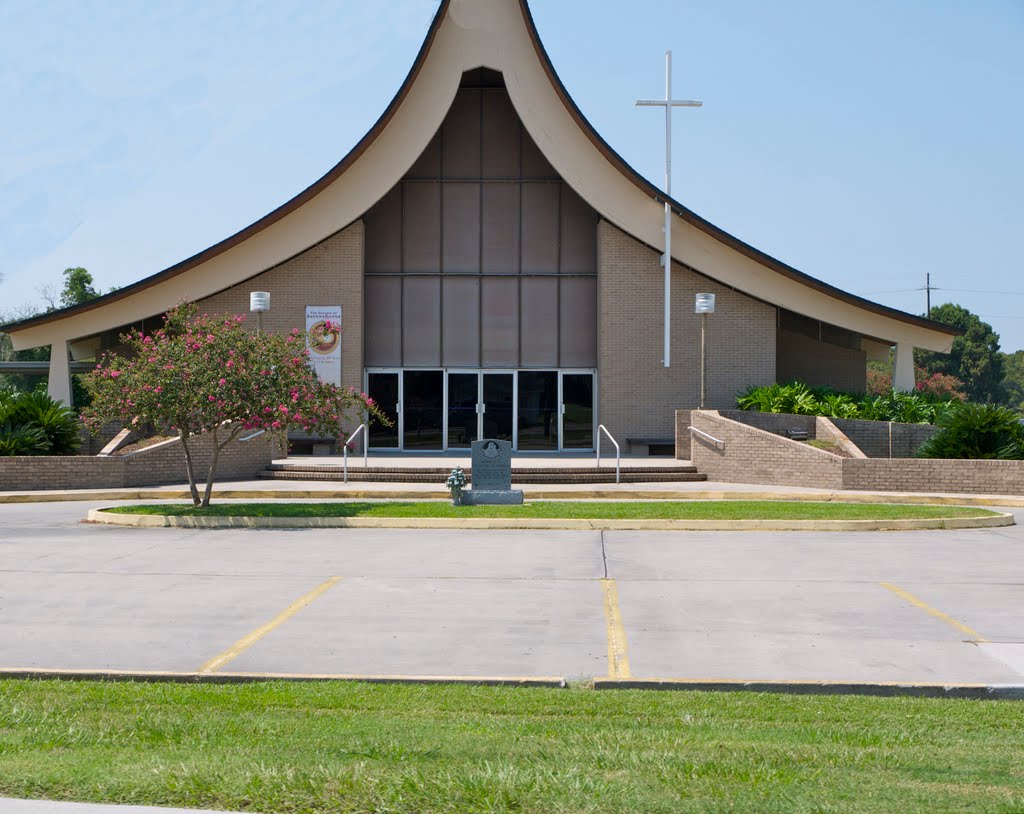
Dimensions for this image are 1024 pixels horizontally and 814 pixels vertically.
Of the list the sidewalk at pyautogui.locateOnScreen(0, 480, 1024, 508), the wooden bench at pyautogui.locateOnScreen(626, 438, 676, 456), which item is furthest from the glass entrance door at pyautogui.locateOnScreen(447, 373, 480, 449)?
the sidewalk at pyautogui.locateOnScreen(0, 480, 1024, 508)

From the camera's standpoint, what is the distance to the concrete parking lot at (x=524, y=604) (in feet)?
25.2

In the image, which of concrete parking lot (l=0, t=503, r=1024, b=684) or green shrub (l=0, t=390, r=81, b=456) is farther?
green shrub (l=0, t=390, r=81, b=456)

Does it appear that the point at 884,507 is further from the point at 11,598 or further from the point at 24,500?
the point at 24,500

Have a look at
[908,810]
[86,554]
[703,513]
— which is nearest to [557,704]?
[908,810]

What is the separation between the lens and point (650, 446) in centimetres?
2898

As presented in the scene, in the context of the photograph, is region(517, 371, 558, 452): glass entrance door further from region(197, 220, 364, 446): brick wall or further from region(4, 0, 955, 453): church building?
region(197, 220, 364, 446): brick wall

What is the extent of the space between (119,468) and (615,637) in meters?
16.3

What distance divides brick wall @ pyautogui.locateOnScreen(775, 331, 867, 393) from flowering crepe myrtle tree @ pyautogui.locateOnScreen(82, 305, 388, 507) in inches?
687

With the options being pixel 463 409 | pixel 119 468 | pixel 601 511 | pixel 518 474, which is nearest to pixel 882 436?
pixel 518 474

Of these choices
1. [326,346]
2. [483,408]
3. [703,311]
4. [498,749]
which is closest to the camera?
[498,749]

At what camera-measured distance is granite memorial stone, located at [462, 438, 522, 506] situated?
18750 mm

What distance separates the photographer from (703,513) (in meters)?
16.9

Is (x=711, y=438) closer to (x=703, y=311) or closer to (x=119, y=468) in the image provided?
(x=703, y=311)

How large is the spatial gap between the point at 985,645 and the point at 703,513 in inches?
345
